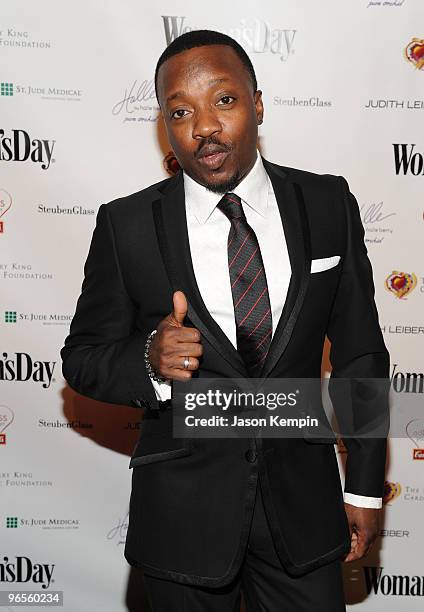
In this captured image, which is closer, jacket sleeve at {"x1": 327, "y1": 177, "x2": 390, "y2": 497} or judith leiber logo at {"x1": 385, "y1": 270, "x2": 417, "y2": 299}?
jacket sleeve at {"x1": 327, "y1": 177, "x2": 390, "y2": 497}

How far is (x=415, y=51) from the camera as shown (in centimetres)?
240

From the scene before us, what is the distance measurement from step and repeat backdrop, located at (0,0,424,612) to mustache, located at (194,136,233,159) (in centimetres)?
98

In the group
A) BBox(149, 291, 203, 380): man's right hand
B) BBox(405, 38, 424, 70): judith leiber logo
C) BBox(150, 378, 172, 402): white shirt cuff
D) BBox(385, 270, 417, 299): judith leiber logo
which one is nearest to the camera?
BBox(149, 291, 203, 380): man's right hand

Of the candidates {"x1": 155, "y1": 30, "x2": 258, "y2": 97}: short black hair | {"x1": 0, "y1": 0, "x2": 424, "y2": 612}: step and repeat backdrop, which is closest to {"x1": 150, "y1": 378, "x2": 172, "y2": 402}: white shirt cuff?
{"x1": 155, "y1": 30, "x2": 258, "y2": 97}: short black hair

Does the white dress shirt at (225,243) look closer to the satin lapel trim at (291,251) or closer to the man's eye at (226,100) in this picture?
the satin lapel trim at (291,251)

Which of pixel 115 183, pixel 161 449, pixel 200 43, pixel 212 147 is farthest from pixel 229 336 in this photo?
pixel 115 183

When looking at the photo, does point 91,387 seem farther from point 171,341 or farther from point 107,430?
point 107,430

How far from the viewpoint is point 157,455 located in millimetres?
1526

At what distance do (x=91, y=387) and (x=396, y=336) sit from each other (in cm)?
131

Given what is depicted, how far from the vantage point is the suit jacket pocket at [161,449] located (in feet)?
4.97

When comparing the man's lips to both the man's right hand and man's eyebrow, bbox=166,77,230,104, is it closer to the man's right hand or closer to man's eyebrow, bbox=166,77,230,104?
man's eyebrow, bbox=166,77,230,104

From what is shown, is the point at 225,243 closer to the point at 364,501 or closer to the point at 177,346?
the point at 177,346
